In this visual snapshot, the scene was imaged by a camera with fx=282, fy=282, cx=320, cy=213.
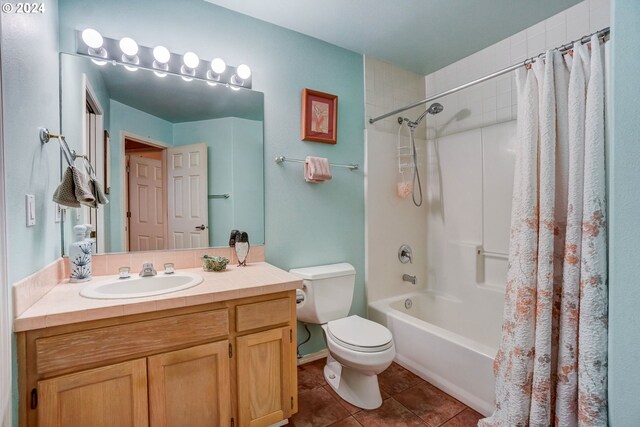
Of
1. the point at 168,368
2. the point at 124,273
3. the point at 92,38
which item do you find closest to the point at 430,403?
the point at 168,368

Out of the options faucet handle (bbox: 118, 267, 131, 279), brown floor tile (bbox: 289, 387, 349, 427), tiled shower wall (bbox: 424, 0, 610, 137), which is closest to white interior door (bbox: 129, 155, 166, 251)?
faucet handle (bbox: 118, 267, 131, 279)

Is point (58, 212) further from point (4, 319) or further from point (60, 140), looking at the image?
point (4, 319)

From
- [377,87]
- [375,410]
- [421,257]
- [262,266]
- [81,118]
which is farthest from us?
[421,257]

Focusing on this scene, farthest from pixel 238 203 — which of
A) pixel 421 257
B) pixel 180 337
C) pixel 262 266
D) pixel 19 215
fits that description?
pixel 421 257

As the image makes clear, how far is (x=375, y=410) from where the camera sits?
1.61 meters

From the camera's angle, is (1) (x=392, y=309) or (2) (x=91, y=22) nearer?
(2) (x=91, y=22)

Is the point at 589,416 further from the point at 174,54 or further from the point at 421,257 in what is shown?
the point at 174,54

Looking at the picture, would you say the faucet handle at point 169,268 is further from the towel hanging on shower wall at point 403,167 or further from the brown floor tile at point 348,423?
the towel hanging on shower wall at point 403,167

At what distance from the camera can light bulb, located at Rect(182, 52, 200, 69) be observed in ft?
5.36

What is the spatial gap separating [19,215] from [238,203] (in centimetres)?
100

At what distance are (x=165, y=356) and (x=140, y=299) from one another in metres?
0.25

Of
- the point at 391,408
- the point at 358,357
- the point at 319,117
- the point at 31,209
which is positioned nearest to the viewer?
the point at 31,209

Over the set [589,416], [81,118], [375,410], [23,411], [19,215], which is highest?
[81,118]

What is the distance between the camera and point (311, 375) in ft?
6.39
